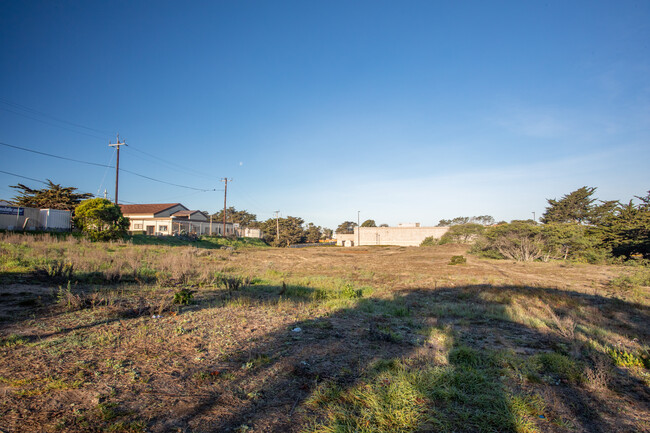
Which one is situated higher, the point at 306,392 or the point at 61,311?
the point at 61,311

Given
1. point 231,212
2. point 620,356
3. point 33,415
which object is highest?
point 231,212

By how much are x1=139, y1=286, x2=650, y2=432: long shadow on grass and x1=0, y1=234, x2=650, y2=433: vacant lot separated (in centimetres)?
2

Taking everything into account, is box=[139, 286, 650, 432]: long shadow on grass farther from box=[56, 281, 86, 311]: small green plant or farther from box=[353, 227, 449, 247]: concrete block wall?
box=[353, 227, 449, 247]: concrete block wall

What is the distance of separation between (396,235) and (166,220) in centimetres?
4258

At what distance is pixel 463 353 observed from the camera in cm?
482

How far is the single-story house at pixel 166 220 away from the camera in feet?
157

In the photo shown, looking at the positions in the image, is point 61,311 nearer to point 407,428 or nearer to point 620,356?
point 407,428

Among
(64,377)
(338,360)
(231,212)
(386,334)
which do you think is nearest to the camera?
(64,377)

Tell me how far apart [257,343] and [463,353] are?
125 inches

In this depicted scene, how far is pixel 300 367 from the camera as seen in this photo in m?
4.13

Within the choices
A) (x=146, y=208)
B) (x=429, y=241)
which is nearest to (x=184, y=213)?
(x=146, y=208)

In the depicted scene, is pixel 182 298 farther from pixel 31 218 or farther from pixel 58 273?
pixel 31 218

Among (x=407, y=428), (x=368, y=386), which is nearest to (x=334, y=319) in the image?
(x=368, y=386)

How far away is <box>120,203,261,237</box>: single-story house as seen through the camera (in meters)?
47.9
